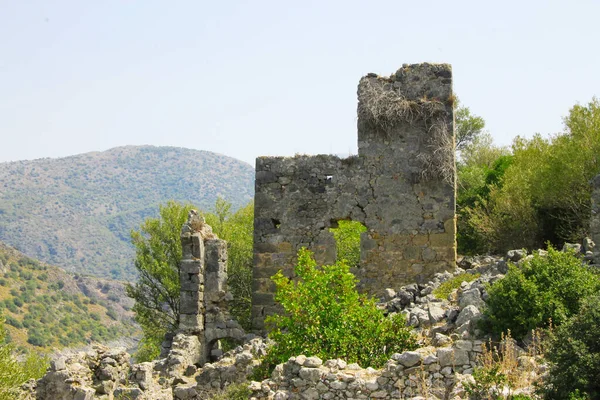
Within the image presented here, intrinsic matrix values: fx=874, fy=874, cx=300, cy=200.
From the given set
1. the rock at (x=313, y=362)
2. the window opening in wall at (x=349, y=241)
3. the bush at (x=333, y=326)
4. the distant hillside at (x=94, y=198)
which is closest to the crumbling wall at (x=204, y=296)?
the bush at (x=333, y=326)

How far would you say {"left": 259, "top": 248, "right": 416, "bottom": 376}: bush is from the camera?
13109 mm

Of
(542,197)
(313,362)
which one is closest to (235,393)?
(313,362)

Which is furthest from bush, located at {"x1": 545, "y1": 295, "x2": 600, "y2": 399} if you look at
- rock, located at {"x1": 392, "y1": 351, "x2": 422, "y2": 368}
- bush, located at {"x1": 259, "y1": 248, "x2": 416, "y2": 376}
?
bush, located at {"x1": 259, "y1": 248, "x2": 416, "y2": 376}

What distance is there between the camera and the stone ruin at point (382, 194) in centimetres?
1884

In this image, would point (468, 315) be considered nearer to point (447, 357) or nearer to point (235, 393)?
point (447, 357)

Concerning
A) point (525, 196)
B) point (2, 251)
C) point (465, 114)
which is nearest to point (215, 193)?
point (2, 251)

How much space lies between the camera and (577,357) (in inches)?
411

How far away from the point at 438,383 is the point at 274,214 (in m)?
8.52

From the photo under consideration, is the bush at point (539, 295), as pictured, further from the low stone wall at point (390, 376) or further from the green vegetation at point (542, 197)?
the green vegetation at point (542, 197)

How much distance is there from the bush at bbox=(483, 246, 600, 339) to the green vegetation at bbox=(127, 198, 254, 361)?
15849mm

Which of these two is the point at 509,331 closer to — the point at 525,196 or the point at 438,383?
the point at 438,383

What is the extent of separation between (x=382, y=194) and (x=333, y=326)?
5.94 metres

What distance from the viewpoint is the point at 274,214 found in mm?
19281

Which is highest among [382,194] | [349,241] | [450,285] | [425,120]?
[425,120]
